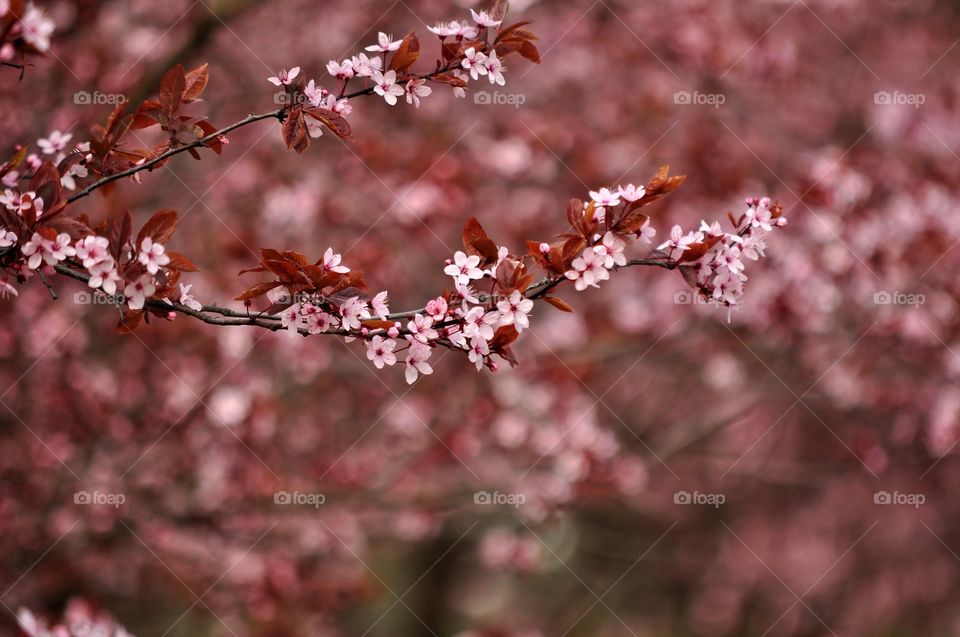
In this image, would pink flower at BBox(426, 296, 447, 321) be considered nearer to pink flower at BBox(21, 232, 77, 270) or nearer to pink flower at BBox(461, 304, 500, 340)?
pink flower at BBox(461, 304, 500, 340)

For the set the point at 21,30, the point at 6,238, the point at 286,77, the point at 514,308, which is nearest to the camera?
the point at 21,30

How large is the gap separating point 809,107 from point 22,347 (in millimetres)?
4711

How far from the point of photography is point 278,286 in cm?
185

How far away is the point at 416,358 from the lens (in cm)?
193

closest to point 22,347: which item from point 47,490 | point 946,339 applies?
point 47,490

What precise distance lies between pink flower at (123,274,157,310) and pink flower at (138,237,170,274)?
0.02 metres

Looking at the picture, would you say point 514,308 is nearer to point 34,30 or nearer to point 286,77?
point 286,77

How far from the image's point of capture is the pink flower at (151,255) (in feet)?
5.53

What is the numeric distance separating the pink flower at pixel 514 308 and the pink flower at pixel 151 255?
1.99ft

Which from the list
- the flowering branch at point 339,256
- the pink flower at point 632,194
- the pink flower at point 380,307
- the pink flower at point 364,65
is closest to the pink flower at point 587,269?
the flowering branch at point 339,256

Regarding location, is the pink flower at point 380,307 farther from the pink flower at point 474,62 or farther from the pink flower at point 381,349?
the pink flower at point 474,62

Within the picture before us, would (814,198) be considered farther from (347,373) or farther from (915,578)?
(915,578)

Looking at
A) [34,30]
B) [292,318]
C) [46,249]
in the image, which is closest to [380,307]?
[292,318]

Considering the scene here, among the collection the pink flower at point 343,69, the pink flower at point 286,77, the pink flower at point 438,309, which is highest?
the pink flower at point 343,69
